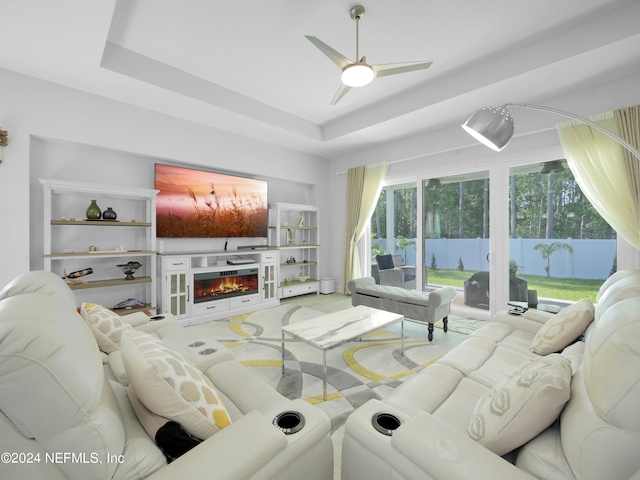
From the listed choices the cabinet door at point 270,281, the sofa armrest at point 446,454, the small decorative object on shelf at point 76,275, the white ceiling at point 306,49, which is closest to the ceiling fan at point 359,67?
the white ceiling at point 306,49

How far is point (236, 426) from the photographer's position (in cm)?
95

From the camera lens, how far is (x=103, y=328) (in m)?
1.79

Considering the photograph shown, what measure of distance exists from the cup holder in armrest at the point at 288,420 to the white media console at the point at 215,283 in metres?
3.16

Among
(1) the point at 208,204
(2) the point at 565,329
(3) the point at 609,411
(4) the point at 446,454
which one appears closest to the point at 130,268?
(1) the point at 208,204

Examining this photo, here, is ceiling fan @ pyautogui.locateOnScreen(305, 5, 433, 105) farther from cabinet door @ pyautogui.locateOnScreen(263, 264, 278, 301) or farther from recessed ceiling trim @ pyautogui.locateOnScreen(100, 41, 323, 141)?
cabinet door @ pyautogui.locateOnScreen(263, 264, 278, 301)

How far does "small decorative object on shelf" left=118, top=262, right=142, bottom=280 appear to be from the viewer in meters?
3.57

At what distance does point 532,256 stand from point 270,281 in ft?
12.5

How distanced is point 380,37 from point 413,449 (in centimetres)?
321

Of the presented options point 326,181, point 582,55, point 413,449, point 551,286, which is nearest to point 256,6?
point 582,55

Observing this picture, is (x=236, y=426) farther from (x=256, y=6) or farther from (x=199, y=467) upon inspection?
(x=256, y=6)

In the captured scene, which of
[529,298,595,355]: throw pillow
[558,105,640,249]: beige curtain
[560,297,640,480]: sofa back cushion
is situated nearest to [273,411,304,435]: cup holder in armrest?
[560,297,640,480]: sofa back cushion

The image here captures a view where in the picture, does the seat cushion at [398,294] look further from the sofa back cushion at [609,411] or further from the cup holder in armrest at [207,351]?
the sofa back cushion at [609,411]

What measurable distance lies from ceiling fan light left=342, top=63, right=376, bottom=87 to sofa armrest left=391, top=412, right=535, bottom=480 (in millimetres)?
2278

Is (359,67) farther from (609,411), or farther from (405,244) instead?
(405,244)
